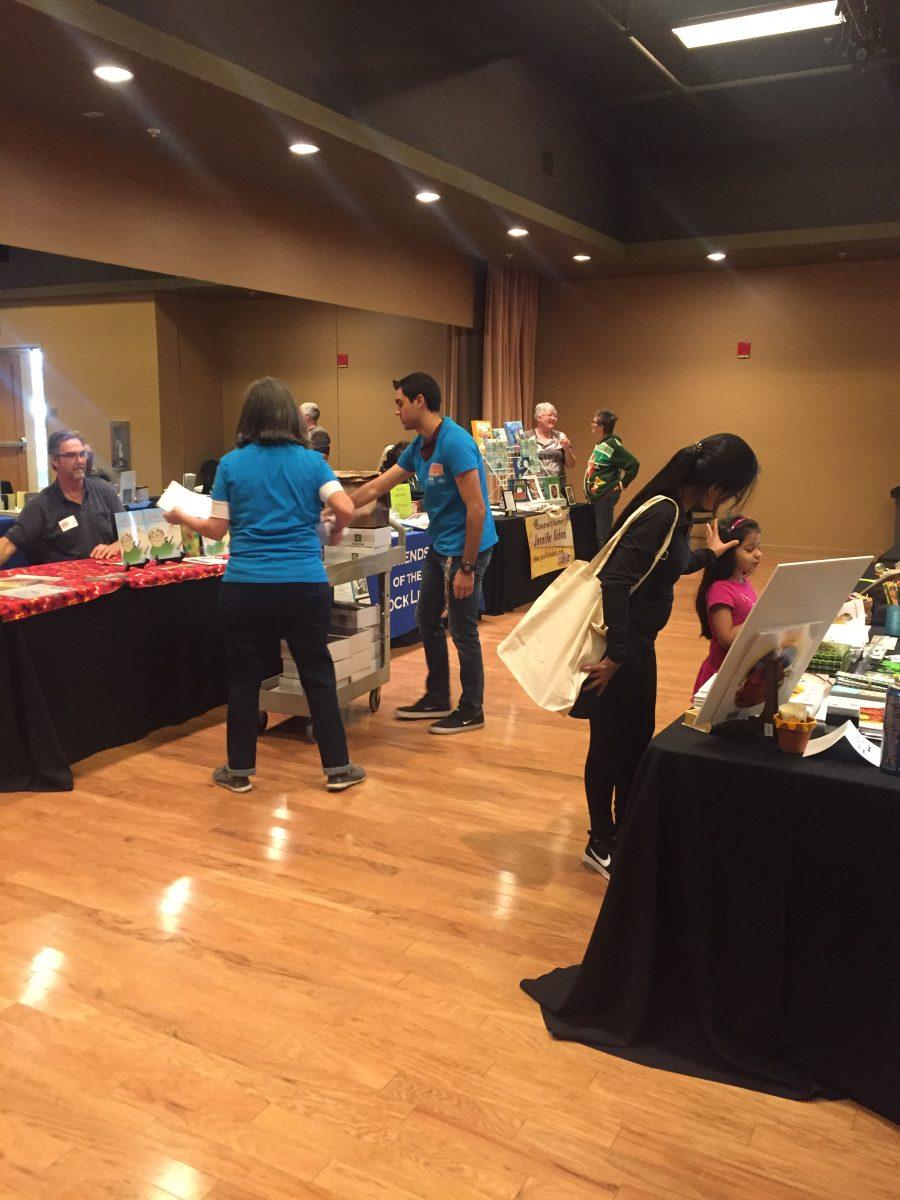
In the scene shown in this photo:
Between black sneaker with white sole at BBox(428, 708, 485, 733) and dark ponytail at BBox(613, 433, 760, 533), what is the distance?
2.03 meters

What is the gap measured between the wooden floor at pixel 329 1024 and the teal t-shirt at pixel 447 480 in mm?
1056

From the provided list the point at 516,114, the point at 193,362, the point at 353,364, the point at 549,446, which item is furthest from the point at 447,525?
the point at 353,364

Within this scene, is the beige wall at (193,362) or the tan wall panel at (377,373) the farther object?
the tan wall panel at (377,373)

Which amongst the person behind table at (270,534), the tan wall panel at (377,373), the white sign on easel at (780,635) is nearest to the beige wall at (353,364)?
the tan wall panel at (377,373)

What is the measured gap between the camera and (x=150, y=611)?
154 inches

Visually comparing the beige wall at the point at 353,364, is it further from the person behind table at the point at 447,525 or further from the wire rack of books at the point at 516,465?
the person behind table at the point at 447,525

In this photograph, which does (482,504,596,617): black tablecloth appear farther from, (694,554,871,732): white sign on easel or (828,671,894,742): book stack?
(694,554,871,732): white sign on easel

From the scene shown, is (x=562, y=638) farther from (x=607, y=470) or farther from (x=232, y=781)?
(x=607, y=470)

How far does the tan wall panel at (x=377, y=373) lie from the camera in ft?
30.9

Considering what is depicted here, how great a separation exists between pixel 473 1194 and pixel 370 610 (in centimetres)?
282

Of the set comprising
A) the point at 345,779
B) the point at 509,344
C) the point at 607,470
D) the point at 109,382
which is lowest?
the point at 345,779

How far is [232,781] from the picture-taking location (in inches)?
→ 136

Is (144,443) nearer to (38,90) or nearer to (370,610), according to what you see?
(38,90)

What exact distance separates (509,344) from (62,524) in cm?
683
